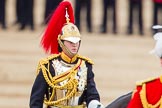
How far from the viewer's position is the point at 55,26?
659 cm

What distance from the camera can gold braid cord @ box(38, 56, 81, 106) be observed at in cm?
649

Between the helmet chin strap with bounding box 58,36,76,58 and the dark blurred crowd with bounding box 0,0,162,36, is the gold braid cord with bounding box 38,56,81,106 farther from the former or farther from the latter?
the dark blurred crowd with bounding box 0,0,162,36

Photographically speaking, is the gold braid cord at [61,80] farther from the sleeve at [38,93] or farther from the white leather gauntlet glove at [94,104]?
the white leather gauntlet glove at [94,104]

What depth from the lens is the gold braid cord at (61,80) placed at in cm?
649

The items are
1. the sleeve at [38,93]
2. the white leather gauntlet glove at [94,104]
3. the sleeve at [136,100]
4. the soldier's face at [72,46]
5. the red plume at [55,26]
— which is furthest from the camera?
the red plume at [55,26]

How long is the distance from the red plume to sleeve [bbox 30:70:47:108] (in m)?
0.23

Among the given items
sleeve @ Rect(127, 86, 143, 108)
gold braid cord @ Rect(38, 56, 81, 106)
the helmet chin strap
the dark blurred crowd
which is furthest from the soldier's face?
the dark blurred crowd

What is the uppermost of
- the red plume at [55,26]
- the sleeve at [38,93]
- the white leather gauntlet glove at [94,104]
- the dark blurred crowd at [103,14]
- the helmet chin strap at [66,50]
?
the dark blurred crowd at [103,14]

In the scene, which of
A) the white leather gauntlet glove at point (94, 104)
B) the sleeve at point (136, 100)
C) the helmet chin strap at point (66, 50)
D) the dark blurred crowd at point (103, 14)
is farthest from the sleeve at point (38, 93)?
the dark blurred crowd at point (103, 14)

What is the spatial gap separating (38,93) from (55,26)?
17.3 inches

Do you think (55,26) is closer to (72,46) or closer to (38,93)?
(72,46)

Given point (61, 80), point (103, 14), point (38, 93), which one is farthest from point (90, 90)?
point (103, 14)

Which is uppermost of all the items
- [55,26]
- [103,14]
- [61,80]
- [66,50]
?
[103,14]

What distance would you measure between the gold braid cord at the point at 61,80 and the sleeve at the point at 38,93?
33 mm
